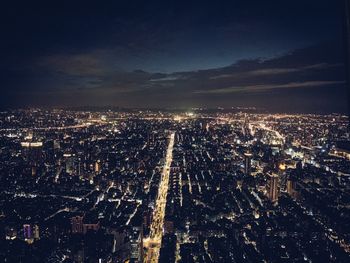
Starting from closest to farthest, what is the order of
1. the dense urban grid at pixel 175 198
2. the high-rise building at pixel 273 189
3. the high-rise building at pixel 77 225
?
1. the dense urban grid at pixel 175 198
2. the high-rise building at pixel 77 225
3. the high-rise building at pixel 273 189

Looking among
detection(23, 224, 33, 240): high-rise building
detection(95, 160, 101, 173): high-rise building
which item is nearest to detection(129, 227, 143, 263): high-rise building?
detection(23, 224, 33, 240): high-rise building

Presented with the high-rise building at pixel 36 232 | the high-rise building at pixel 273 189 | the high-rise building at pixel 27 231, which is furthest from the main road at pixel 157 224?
the high-rise building at pixel 273 189

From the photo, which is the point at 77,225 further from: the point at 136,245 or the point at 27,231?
the point at 136,245

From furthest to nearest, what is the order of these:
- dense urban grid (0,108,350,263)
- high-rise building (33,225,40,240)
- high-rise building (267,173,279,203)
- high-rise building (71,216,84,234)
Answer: high-rise building (267,173,279,203)
high-rise building (71,216,84,234)
high-rise building (33,225,40,240)
dense urban grid (0,108,350,263)

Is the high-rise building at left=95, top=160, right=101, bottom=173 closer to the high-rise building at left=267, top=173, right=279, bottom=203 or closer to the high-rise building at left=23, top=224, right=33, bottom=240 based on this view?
the high-rise building at left=23, top=224, right=33, bottom=240

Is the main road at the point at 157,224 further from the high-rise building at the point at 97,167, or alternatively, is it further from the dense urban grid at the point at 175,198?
the high-rise building at the point at 97,167

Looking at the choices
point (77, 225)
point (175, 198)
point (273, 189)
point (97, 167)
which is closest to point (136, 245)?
point (77, 225)

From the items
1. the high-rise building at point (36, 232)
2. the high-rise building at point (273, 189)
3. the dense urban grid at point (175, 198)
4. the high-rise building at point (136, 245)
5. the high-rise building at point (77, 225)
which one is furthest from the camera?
the high-rise building at point (273, 189)

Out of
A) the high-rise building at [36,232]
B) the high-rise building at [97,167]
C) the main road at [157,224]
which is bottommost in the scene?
the main road at [157,224]
